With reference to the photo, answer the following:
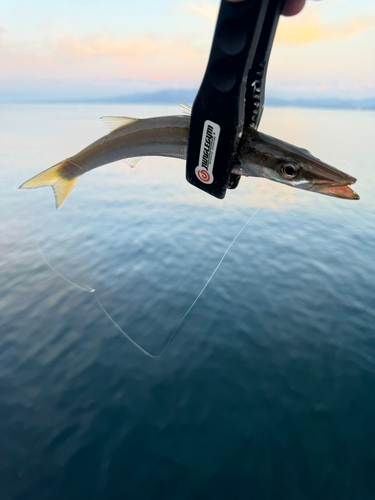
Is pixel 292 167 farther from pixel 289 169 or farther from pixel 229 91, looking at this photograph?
pixel 229 91

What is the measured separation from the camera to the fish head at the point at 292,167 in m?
2.28

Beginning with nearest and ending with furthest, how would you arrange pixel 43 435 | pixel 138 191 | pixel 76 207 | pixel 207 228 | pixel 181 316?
1. pixel 43 435
2. pixel 181 316
3. pixel 207 228
4. pixel 76 207
5. pixel 138 191

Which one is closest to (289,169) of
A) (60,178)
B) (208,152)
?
(208,152)

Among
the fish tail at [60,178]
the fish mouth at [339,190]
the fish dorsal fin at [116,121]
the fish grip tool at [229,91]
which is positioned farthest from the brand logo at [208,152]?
the fish tail at [60,178]

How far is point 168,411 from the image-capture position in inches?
334

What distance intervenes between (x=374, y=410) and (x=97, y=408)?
25.7ft

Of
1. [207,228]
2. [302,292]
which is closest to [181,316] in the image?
[302,292]

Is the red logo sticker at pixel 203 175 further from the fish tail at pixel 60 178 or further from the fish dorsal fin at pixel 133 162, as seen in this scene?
the fish tail at pixel 60 178

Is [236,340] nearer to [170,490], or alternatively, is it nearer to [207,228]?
[170,490]

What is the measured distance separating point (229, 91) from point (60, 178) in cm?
247

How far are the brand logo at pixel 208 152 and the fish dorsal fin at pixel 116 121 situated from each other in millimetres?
1121

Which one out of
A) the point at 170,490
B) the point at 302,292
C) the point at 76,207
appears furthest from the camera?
the point at 76,207

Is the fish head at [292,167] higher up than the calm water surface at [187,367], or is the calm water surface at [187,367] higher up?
the fish head at [292,167]

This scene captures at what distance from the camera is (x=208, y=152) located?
8.25ft
